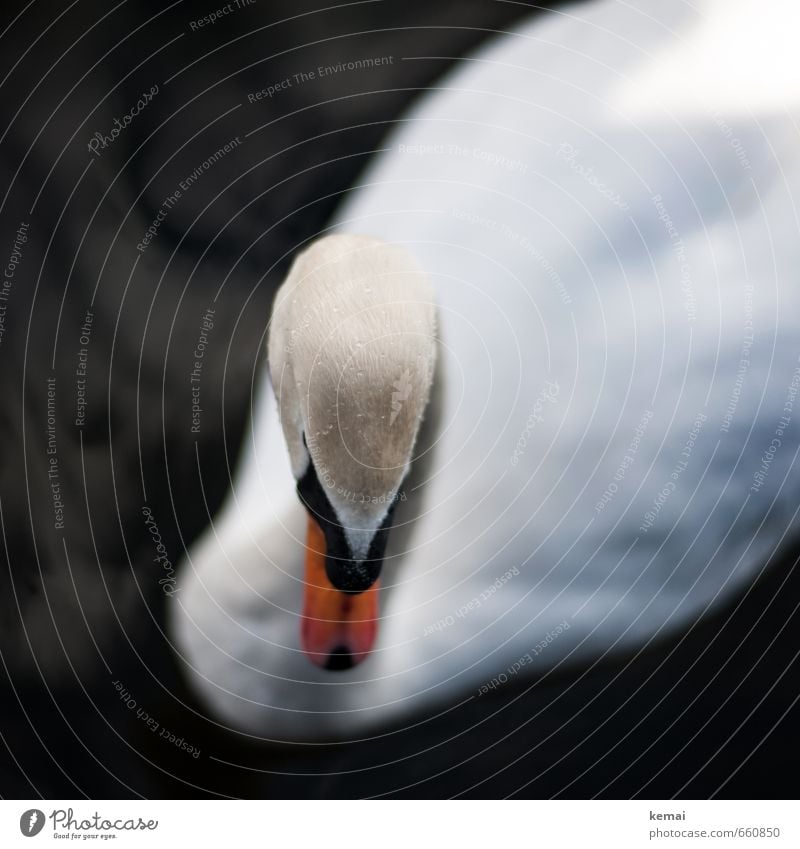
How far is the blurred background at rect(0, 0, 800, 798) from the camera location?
72cm

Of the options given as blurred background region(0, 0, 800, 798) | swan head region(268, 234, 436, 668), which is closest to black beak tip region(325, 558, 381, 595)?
swan head region(268, 234, 436, 668)

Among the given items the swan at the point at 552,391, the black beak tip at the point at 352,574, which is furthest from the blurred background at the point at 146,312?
the black beak tip at the point at 352,574

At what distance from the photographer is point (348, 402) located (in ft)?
2.14

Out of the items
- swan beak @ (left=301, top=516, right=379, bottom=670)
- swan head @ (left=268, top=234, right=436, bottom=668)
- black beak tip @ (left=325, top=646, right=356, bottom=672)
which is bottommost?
black beak tip @ (left=325, top=646, right=356, bottom=672)

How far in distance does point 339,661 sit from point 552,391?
1.19 ft

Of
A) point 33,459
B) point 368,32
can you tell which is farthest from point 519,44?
point 33,459

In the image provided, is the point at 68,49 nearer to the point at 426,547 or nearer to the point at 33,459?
the point at 33,459

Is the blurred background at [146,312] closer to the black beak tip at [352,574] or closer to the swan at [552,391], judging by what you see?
the swan at [552,391]

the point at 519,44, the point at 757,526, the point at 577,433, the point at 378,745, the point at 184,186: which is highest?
the point at 519,44

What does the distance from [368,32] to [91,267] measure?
14.5 inches

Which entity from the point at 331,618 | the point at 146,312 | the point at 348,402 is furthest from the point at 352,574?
the point at 146,312

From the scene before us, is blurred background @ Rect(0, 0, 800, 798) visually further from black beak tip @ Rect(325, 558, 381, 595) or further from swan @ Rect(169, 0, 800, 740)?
black beak tip @ Rect(325, 558, 381, 595)

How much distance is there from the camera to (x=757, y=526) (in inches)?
30.2

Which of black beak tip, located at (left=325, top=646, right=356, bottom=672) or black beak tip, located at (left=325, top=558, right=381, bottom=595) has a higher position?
black beak tip, located at (left=325, top=558, right=381, bottom=595)
